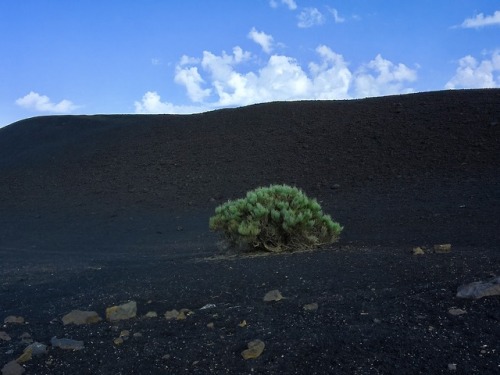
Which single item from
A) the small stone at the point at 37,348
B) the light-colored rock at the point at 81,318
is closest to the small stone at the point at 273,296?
the light-colored rock at the point at 81,318

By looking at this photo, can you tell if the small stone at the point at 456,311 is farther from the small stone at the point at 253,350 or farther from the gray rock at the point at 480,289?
the small stone at the point at 253,350

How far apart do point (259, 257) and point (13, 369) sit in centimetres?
508

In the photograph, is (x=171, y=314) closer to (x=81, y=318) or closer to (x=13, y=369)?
(x=81, y=318)

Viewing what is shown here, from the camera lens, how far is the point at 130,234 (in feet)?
60.9

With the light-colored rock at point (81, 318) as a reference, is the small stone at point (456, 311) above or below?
above

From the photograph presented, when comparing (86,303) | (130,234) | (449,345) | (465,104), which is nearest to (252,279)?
(86,303)

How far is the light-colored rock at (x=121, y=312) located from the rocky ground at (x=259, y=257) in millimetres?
27

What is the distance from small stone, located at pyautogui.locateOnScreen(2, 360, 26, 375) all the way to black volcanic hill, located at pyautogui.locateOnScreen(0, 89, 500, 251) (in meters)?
7.79

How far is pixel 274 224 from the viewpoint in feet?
32.7

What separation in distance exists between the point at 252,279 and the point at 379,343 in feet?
9.44

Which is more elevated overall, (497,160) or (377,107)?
(377,107)

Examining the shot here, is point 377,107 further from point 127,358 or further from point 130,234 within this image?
point 127,358

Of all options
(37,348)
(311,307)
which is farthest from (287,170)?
(37,348)

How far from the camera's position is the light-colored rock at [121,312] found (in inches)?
228
